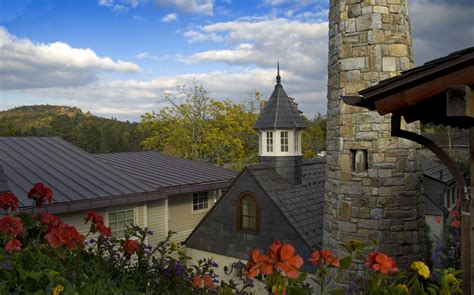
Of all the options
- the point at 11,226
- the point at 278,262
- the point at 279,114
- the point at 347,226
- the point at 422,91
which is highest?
the point at 279,114

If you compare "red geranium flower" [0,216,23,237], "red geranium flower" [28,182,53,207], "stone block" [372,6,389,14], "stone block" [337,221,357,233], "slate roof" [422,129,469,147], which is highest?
"stone block" [372,6,389,14]

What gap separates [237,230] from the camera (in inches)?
443

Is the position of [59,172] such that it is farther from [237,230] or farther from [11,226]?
[11,226]

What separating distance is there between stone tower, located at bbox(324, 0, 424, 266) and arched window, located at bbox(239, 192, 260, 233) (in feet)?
15.7

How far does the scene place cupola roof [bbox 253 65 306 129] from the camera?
1288 centimetres

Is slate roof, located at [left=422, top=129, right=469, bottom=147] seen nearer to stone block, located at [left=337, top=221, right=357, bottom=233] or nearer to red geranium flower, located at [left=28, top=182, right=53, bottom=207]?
stone block, located at [left=337, top=221, right=357, bottom=233]

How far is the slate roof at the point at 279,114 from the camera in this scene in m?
12.9

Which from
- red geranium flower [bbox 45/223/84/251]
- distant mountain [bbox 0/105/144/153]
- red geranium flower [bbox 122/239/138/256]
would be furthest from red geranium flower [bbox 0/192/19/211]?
distant mountain [bbox 0/105/144/153]

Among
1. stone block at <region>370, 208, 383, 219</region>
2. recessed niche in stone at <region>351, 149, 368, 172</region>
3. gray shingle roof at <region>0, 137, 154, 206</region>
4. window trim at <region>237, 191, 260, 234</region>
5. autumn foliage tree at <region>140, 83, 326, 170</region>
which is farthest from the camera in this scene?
autumn foliage tree at <region>140, 83, 326, 170</region>

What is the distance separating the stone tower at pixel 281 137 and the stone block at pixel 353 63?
21.4 ft

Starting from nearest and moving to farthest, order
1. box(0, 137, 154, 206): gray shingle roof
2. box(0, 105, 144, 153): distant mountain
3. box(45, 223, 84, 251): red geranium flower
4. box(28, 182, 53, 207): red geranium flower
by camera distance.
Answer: box(45, 223, 84, 251): red geranium flower < box(28, 182, 53, 207): red geranium flower < box(0, 137, 154, 206): gray shingle roof < box(0, 105, 144, 153): distant mountain

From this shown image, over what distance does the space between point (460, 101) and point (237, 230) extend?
9041 millimetres

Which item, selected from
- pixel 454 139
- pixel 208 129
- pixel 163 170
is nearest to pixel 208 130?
pixel 208 129

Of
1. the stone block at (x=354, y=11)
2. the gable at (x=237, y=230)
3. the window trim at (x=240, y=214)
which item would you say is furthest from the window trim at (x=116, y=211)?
the stone block at (x=354, y=11)
